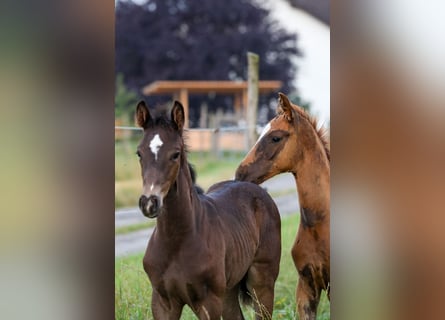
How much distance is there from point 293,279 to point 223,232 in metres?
0.33

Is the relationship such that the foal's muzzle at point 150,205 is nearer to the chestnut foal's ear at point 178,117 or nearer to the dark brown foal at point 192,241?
the dark brown foal at point 192,241

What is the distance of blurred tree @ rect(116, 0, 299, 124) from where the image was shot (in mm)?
11406

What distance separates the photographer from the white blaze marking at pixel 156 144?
1.65 metres

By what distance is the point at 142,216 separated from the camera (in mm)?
2297

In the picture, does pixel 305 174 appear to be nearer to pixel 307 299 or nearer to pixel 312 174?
pixel 312 174

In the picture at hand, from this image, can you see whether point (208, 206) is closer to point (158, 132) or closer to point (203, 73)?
point (158, 132)

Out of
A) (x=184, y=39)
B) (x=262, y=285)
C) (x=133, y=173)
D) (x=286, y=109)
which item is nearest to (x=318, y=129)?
(x=286, y=109)

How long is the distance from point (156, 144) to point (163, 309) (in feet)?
1.53

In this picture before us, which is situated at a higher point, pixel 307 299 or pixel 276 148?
pixel 276 148

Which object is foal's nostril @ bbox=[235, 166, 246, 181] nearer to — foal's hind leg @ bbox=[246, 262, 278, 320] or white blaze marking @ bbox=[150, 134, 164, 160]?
foal's hind leg @ bbox=[246, 262, 278, 320]

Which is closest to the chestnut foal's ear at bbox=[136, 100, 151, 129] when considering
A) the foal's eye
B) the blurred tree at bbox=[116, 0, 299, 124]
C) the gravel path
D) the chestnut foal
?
the foal's eye

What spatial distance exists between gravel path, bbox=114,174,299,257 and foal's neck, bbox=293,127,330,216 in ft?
0.55
